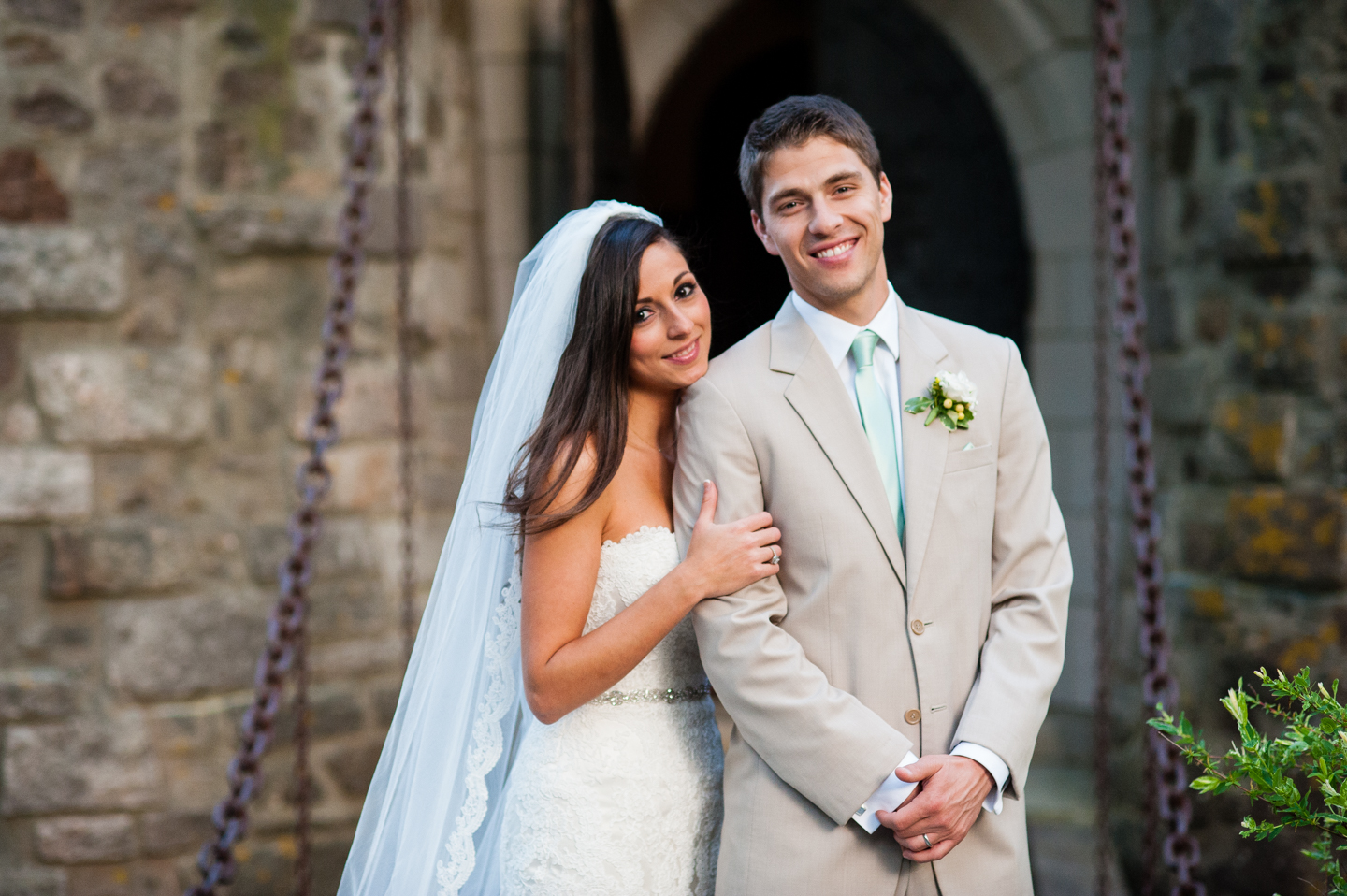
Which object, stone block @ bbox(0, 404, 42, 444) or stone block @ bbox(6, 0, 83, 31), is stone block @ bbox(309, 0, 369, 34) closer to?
stone block @ bbox(6, 0, 83, 31)

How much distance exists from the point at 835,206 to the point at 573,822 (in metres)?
1.10

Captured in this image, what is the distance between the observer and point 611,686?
6.34 feet

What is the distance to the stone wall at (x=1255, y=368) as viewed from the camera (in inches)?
120

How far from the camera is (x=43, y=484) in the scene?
3.08 meters

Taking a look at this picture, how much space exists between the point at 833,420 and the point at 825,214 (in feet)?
1.05

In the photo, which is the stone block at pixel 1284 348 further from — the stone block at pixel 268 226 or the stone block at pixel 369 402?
the stone block at pixel 268 226

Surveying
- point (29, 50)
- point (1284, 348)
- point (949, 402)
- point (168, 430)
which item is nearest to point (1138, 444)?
point (949, 402)

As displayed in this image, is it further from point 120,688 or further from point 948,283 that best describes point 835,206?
point 948,283

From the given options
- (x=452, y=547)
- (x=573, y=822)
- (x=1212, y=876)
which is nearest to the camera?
(x=573, y=822)

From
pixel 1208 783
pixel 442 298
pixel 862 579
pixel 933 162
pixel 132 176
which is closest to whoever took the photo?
pixel 1208 783

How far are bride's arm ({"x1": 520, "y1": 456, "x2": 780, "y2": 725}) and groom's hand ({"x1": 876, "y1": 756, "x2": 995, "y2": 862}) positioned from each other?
1.23 feet

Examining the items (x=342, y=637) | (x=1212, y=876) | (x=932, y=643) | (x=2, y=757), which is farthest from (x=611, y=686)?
(x=1212, y=876)

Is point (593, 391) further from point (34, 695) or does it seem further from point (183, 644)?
point (34, 695)

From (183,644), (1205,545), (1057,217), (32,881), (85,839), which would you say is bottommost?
(32,881)
